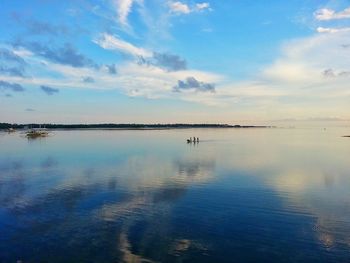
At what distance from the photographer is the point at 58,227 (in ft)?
62.0

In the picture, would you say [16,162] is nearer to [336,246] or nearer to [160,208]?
[160,208]

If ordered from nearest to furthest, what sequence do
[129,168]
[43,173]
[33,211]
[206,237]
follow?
[206,237], [33,211], [43,173], [129,168]

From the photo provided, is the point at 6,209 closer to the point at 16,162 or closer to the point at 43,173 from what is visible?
the point at 43,173

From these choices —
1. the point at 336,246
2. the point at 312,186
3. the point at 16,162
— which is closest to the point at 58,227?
the point at 336,246

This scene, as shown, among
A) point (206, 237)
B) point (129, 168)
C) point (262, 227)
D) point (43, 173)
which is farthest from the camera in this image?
point (129, 168)

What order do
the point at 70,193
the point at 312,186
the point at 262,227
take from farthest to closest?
the point at 312,186
the point at 70,193
the point at 262,227

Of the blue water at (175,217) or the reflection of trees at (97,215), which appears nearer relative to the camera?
the blue water at (175,217)

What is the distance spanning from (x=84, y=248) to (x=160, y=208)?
23.9 ft

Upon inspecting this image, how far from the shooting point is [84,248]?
52.3 ft

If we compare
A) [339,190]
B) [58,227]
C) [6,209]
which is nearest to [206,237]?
[58,227]

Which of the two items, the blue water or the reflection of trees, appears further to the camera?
the reflection of trees

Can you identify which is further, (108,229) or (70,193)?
(70,193)

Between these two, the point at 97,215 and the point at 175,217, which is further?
the point at 97,215

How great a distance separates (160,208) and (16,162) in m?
32.9
